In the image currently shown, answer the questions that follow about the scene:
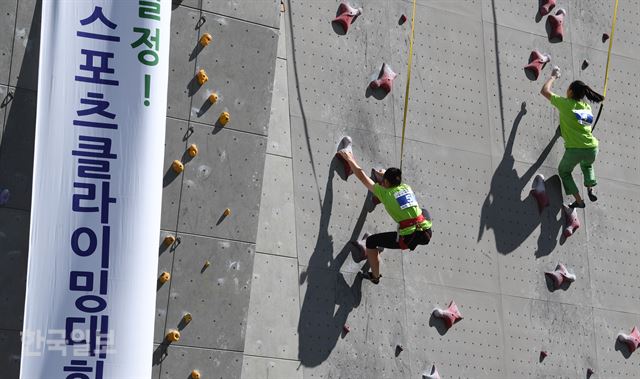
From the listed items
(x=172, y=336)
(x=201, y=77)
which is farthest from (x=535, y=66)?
(x=172, y=336)

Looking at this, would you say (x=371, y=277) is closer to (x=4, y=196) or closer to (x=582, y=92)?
(x=582, y=92)

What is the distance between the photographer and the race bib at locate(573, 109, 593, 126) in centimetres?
1239

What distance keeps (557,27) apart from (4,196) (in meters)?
5.83

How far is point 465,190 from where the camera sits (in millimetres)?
12391

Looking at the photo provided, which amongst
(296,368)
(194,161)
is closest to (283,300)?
(296,368)

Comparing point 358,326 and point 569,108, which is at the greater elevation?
point 569,108

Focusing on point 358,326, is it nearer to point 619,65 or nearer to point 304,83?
point 304,83

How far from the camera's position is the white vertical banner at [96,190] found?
943 centimetres

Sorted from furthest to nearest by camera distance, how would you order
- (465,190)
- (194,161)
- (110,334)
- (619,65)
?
(619,65), (465,190), (194,161), (110,334)

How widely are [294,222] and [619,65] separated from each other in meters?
4.05

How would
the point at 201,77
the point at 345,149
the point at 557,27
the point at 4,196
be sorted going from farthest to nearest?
the point at 557,27
the point at 345,149
the point at 201,77
the point at 4,196

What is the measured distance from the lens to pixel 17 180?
9766 millimetres

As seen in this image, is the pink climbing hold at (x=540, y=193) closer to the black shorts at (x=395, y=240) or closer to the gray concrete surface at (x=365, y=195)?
the gray concrete surface at (x=365, y=195)

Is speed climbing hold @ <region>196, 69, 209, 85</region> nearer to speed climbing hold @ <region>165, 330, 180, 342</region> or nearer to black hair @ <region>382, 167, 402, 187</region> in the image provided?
black hair @ <region>382, 167, 402, 187</region>
